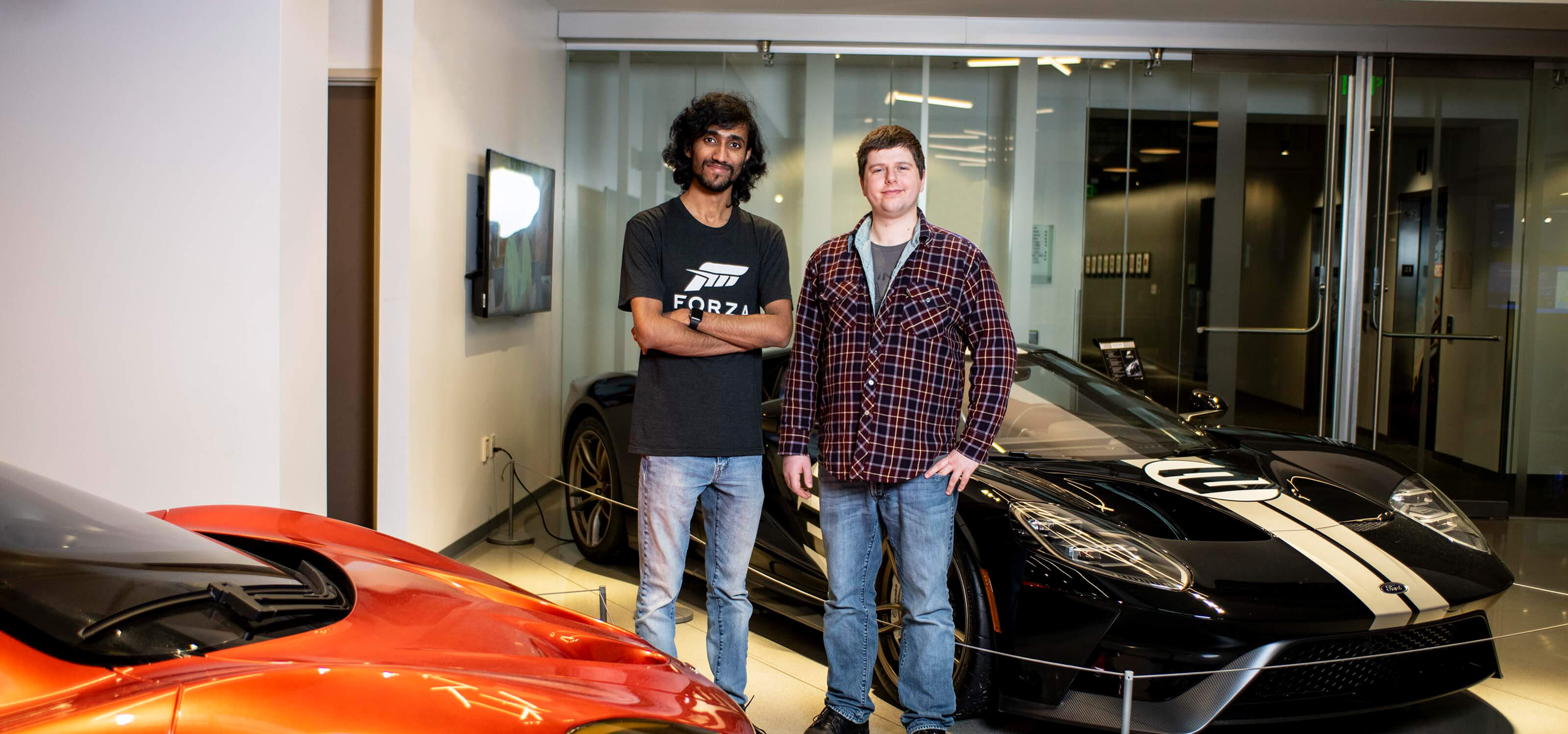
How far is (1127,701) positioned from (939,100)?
4.22 metres

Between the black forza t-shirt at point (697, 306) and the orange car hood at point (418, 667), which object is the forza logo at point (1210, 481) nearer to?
the black forza t-shirt at point (697, 306)

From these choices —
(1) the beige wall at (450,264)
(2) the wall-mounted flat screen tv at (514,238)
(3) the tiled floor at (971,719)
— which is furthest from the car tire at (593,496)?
(2) the wall-mounted flat screen tv at (514,238)

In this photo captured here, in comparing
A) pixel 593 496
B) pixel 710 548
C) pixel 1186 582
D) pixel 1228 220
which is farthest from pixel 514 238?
pixel 1228 220

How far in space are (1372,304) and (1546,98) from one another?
138cm

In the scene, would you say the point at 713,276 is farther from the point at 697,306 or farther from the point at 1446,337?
the point at 1446,337

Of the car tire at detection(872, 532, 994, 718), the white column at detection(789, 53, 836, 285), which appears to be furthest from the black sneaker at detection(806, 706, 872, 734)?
the white column at detection(789, 53, 836, 285)

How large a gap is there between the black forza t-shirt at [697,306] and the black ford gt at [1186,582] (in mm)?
559

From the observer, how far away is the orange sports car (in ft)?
3.25

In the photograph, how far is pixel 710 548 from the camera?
2367 millimetres

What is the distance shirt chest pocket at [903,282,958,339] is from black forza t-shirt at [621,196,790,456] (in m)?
0.32

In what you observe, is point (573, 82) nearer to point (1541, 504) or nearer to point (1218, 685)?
point (1218, 685)

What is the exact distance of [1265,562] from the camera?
2307 mm

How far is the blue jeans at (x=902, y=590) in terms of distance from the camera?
2.23m

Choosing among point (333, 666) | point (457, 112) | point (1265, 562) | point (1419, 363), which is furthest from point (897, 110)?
point (333, 666)
